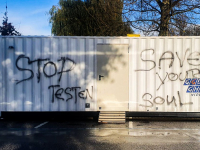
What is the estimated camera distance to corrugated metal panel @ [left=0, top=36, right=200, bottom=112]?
6473 millimetres

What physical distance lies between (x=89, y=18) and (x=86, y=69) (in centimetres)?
1037

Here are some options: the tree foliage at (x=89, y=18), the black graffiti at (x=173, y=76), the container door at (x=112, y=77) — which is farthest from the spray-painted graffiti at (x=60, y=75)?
the tree foliage at (x=89, y=18)

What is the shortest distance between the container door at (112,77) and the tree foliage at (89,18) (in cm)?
675

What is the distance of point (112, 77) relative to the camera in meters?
6.50

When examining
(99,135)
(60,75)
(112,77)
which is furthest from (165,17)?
(99,135)

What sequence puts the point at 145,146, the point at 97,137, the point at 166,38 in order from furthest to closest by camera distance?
the point at 166,38 → the point at 97,137 → the point at 145,146

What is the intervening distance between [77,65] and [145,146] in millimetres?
3175

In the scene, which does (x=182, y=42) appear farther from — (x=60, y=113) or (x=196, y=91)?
(x=60, y=113)

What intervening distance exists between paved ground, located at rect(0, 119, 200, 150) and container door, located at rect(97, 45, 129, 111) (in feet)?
2.17

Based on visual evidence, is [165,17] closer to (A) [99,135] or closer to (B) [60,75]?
(B) [60,75]

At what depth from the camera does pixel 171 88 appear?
6.50m

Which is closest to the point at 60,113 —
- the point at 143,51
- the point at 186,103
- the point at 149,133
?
the point at 149,133

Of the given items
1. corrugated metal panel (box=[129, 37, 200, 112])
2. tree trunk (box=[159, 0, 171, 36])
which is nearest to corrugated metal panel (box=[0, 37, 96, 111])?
corrugated metal panel (box=[129, 37, 200, 112])

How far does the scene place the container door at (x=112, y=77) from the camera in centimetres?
647
